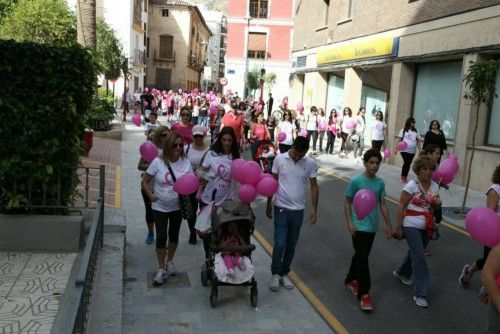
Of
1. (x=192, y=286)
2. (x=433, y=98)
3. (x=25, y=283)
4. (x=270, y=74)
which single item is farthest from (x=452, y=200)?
(x=270, y=74)

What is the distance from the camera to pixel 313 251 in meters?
8.09

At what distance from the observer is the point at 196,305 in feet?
18.6

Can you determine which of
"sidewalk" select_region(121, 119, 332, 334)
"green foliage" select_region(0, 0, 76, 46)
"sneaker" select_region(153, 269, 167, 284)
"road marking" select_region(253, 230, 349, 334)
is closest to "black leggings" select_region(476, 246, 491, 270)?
"road marking" select_region(253, 230, 349, 334)

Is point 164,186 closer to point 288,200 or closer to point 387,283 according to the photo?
point 288,200

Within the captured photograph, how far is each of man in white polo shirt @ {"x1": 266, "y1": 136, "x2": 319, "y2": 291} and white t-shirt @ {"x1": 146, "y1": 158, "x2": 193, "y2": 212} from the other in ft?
3.48

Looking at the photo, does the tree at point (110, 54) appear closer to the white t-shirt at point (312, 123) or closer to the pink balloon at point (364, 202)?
the white t-shirt at point (312, 123)

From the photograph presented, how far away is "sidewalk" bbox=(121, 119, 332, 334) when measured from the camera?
5.21m

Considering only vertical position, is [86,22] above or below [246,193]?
above

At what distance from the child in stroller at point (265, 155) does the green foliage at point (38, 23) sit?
551 inches

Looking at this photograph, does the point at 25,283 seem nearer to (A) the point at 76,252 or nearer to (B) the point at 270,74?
(A) the point at 76,252

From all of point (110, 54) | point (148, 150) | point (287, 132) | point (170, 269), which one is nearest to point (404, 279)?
point (170, 269)

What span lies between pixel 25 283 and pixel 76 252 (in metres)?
1.03

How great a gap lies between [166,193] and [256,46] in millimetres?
46096

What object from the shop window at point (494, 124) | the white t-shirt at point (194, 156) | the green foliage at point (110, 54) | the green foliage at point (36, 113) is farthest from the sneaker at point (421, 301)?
the green foliage at point (110, 54)
